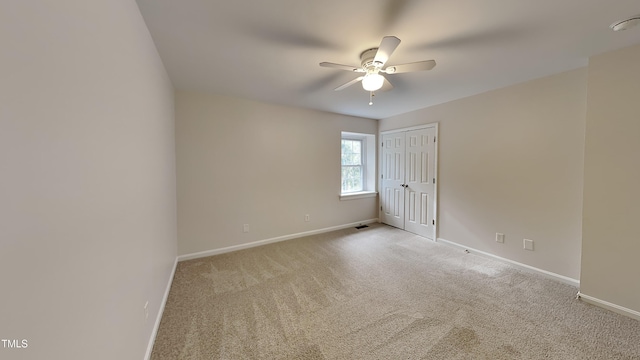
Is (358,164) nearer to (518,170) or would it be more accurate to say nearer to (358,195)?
(358,195)

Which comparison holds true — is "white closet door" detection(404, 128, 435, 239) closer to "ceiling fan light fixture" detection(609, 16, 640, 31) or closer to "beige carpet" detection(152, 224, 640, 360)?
"beige carpet" detection(152, 224, 640, 360)

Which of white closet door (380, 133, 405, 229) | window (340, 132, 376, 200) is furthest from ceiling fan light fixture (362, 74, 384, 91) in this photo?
window (340, 132, 376, 200)

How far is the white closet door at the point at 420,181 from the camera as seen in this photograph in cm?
382

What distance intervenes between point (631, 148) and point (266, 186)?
3.94m

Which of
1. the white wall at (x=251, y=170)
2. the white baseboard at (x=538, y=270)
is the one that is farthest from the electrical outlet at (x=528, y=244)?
the white wall at (x=251, y=170)

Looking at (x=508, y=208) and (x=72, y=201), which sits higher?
(x=72, y=201)

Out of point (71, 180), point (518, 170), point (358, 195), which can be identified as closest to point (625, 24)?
point (518, 170)

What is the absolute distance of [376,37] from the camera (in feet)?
5.84

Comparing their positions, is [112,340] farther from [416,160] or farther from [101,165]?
[416,160]

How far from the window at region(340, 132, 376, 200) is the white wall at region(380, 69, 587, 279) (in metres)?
1.49

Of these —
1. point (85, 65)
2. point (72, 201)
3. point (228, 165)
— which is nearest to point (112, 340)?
point (72, 201)

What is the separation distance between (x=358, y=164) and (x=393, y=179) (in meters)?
0.87

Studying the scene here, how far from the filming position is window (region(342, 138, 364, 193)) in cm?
480

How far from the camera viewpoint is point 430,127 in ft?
12.3
